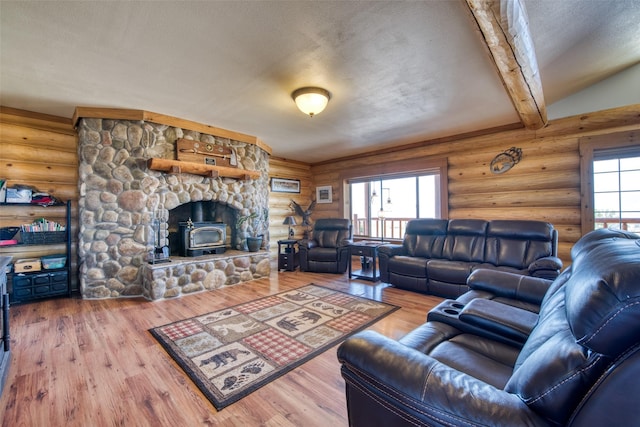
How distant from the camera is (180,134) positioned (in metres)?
4.19

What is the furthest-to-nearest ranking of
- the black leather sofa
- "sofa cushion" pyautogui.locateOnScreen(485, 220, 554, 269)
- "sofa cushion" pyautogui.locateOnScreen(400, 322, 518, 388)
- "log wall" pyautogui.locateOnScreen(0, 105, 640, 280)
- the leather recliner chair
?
the leather recliner chair < "log wall" pyautogui.locateOnScreen(0, 105, 640, 280) < "sofa cushion" pyautogui.locateOnScreen(485, 220, 554, 269) < "sofa cushion" pyautogui.locateOnScreen(400, 322, 518, 388) < the black leather sofa

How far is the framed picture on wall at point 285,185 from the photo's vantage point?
6.49 metres

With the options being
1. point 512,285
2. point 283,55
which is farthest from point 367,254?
point 283,55

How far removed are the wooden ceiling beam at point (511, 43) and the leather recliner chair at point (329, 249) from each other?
3.35 m

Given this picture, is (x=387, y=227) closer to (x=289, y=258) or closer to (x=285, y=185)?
(x=285, y=185)

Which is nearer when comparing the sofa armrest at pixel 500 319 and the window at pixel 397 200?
the sofa armrest at pixel 500 319

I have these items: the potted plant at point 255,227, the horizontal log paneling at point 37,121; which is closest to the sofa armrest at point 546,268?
the potted plant at point 255,227

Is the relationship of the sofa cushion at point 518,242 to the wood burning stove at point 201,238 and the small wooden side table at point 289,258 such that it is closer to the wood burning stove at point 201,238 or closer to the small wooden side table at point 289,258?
the small wooden side table at point 289,258

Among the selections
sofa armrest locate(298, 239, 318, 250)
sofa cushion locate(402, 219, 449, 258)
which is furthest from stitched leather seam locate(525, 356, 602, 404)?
Result: sofa armrest locate(298, 239, 318, 250)

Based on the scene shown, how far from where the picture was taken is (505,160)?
14.6ft

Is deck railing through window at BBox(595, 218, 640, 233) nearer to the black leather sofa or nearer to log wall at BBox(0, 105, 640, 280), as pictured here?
log wall at BBox(0, 105, 640, 280)

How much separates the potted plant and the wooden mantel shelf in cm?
73

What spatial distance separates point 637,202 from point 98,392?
239 inches

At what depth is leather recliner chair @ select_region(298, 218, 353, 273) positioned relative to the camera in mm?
5160
